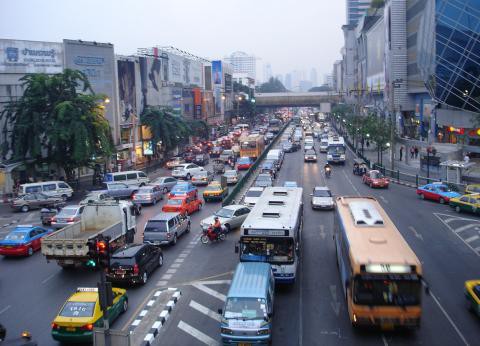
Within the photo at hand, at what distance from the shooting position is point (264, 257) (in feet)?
64.0

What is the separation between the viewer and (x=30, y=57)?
55344 mm

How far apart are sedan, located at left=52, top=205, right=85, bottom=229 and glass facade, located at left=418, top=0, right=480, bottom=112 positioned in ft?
137

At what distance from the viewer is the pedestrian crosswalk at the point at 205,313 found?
53.8ft

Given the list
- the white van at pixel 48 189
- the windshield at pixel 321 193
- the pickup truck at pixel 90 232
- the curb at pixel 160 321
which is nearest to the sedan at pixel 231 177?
the windshield at pixel 321 193

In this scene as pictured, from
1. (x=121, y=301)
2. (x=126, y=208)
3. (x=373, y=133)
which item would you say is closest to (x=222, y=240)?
(x=126, y=208)

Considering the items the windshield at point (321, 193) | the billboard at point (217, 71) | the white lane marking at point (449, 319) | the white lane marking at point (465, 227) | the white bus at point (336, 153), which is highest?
the billboard at point (217, 71)

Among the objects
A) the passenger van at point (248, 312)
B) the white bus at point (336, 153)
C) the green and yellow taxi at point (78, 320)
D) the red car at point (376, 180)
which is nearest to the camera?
the passenger van at point (248, 312)

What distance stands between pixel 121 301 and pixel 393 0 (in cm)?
7292

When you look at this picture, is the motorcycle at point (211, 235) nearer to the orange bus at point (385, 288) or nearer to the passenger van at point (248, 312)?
the passenger van at point (248, 312)

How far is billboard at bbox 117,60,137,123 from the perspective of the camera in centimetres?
6469

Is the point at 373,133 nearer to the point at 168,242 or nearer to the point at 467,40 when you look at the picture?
the point at 467,40

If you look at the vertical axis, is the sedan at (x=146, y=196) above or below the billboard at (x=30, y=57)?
below

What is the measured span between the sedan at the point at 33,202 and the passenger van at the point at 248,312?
27.6 metres

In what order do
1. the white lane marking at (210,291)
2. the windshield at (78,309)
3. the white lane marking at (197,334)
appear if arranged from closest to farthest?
the windshield at (78,309)
the white lane marking at (197,334)
the white lane marking at (210,291)
